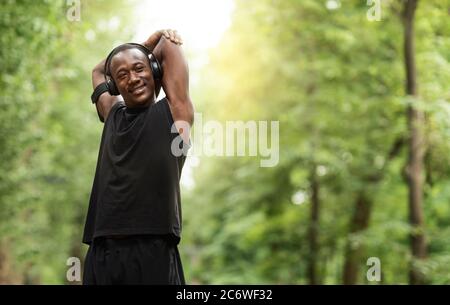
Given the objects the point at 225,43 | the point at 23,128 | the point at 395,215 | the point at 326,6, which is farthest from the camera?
the point at 225,43

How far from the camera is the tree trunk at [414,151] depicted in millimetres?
9695

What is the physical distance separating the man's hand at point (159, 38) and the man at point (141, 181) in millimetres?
17

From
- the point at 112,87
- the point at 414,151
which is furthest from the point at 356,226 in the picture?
the point at 112,87

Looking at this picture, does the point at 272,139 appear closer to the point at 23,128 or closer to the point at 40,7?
the point at 23,128

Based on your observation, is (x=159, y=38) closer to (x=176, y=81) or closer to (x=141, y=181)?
(x=176, y=81)

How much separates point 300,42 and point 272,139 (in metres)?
2.51

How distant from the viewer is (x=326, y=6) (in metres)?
13.1

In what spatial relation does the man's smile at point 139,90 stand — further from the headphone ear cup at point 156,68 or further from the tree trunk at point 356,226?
the tree trunk at point 356,226

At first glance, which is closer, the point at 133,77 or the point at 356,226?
the point at 133,77

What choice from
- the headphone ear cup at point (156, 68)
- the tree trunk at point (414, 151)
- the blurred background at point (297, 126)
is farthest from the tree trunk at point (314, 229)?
the headphone ear cup at point (156, 68)

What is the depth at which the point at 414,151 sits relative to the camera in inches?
400

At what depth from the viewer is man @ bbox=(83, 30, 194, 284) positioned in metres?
3.39

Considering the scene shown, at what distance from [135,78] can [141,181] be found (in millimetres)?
594
